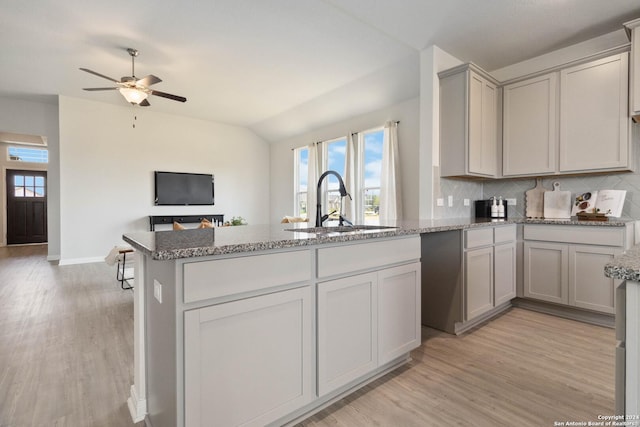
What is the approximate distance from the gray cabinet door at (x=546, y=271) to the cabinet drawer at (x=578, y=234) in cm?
7

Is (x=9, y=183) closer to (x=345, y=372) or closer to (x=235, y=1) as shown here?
(x=235, y=1)

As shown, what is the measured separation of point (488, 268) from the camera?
2.80 meters

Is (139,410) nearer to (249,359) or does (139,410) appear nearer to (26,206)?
(249,359)

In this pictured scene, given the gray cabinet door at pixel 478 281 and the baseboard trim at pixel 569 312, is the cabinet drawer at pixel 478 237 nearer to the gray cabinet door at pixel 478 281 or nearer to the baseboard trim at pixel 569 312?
the gray cabinet door at pixel 478 281

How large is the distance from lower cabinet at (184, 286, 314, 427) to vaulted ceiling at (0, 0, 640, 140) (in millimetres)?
2797

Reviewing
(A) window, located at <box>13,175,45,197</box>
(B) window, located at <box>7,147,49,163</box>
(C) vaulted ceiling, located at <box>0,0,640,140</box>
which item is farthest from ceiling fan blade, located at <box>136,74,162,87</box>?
(A) window, located at <box>13,175,45,197</box>

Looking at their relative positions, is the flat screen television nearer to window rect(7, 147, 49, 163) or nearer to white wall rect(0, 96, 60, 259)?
white wall rect(0, 96, 60, 259)

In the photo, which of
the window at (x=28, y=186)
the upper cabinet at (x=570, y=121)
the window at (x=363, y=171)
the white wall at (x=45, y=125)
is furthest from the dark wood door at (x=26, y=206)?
the upper cabinet at (x=570, y=121)

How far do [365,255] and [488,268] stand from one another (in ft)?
5.50

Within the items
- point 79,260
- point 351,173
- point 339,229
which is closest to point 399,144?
point 351,173

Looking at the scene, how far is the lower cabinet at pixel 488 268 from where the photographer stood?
102 inches

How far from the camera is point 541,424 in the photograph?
151 cm

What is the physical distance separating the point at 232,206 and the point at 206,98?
285 centimetres

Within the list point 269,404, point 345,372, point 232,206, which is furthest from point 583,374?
point 232,206
